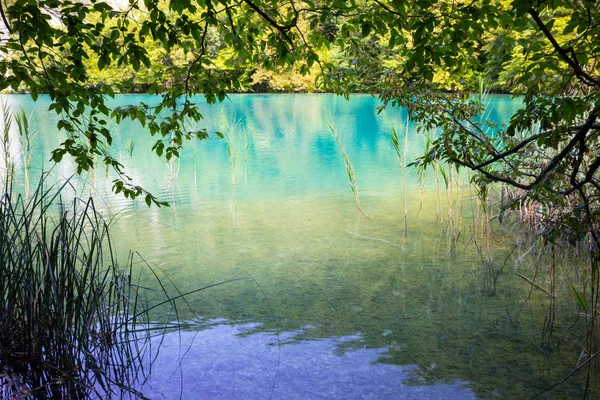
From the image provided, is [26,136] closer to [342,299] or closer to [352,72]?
[352,72]

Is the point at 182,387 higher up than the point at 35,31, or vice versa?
the point at 35,31

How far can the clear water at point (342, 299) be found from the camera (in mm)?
2396

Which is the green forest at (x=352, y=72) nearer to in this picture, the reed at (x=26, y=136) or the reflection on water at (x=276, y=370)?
the reflection on water at (x=276, y=370)

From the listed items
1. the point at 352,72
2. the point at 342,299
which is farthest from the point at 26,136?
the point at 342,299

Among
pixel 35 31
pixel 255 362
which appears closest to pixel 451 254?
pixel 255 362

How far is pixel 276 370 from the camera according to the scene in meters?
2.49

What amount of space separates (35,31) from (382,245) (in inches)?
123

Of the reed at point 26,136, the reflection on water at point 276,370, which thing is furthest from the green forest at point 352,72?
the reed at point 26,136

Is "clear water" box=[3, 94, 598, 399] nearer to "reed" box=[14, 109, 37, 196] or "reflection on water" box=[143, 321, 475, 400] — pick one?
"reflection on water" box=[143, 321, 475, 400]

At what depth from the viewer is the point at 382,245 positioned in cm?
448

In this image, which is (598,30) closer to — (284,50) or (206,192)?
(284,50)

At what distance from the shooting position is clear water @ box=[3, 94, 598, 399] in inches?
94.3

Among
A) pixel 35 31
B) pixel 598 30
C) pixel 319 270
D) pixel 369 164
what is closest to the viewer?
pixel 598 30

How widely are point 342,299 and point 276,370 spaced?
925mm
